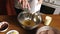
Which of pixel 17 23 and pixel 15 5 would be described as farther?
pixel 15 5

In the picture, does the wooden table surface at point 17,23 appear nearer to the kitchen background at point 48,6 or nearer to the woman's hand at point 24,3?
the woman's hand at point 24,3

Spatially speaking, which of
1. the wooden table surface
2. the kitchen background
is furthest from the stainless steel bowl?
the kitchen background

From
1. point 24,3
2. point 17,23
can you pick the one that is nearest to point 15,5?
point 24,3

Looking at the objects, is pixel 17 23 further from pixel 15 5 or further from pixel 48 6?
pixel 48 6

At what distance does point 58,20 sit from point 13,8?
1.32 feet

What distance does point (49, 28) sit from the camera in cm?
95

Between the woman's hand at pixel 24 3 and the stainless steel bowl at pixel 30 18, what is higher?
the woman's hand at pixel 24 3

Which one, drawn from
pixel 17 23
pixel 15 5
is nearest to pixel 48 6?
pixel 15 5

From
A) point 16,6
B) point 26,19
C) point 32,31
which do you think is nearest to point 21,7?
point 16,6

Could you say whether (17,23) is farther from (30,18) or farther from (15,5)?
(15,5)

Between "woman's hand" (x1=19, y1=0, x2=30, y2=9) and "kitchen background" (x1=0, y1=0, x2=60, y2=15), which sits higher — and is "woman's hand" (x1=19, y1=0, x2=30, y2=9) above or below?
above

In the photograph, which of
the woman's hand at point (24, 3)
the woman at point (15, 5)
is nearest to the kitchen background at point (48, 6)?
the woman at point (15, 5)

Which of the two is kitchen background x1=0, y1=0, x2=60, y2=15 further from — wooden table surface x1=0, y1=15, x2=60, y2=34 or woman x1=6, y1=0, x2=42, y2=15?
wooden table surface x1=0, y1=15, x2=60, y2=34

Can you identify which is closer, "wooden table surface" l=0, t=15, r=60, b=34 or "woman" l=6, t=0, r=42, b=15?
"wooden table surface" l=0, t=15, r=60, b=34
